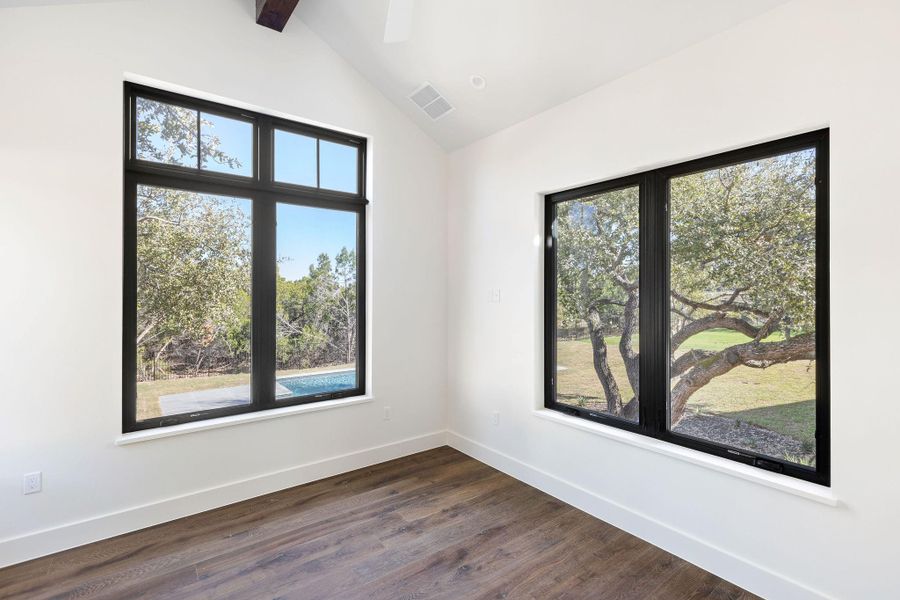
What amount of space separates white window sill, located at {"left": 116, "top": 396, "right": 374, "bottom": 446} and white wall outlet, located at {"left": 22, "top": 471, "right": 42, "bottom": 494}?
1.22ft

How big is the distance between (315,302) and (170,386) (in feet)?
3.80

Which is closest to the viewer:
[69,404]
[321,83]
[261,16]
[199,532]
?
[69,404]

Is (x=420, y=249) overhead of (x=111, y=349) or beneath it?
overhead

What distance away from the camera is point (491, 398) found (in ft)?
12.3

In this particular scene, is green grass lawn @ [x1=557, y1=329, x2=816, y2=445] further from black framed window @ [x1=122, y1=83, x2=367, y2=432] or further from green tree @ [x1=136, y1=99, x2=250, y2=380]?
green tree @ [x1=136, y1=99, x2=250, y2=380]

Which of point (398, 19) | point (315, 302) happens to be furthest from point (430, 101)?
point (315, 302)

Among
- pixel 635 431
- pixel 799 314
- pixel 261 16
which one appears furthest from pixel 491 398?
pixel 261 16

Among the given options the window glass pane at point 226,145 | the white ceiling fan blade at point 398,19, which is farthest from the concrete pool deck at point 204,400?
the white ceiling fan blade at point 398,19

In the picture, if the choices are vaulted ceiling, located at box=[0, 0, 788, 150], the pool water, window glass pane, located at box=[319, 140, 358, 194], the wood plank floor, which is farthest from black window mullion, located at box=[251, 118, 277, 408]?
vaulted ceiling, located at box=[0, 0, 788, 150]

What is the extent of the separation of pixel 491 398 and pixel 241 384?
6.58 feet

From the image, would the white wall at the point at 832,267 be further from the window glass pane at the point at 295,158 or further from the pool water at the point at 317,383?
the window glass pane at the point at 295,158

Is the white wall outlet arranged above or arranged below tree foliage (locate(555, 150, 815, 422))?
below

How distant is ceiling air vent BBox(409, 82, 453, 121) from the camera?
352 cm

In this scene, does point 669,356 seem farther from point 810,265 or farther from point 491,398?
point 491,398
